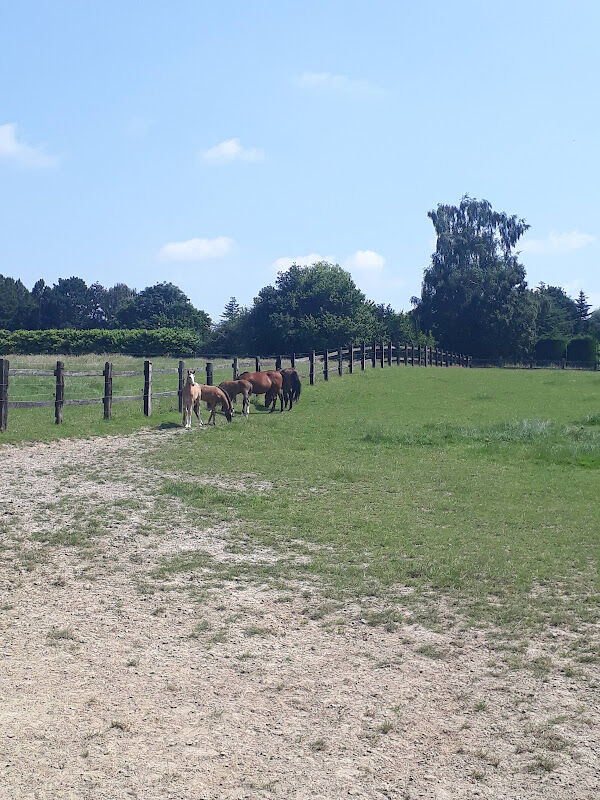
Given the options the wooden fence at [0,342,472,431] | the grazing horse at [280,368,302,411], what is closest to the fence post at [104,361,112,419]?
the wooden fence at [0,342,472,431]

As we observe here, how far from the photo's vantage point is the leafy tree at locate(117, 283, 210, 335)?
96512mm

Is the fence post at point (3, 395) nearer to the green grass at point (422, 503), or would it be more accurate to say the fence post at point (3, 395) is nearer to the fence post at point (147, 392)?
the green grass at point (422, 503)

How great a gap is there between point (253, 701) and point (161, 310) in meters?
99.8

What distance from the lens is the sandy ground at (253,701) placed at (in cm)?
389

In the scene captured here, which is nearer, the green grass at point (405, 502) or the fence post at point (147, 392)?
the green grass at point (405, 502)

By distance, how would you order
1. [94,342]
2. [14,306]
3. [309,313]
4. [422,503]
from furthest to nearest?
[14,306], [309,313], [94,342], [422,503]

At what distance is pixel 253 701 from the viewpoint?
15.6ft

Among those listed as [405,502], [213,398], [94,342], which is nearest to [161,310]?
[94,342]

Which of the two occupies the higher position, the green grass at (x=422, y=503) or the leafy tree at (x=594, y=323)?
the leafy tree at (x=594, y=323)

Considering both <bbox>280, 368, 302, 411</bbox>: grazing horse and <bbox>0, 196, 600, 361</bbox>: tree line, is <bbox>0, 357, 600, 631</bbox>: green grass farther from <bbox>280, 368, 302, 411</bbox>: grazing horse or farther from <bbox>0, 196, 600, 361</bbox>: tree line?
<bbox>0, 196, 600, 361</bbox>: tree line

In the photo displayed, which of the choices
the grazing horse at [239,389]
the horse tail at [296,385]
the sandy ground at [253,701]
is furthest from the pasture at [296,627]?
the horse tail at [296,385]

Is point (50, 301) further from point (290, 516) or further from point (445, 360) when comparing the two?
point (290, 516)

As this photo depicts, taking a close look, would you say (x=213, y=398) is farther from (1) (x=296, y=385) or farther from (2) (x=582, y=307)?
(2) (x=582, y=307)

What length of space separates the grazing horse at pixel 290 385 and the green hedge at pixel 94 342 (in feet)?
131
